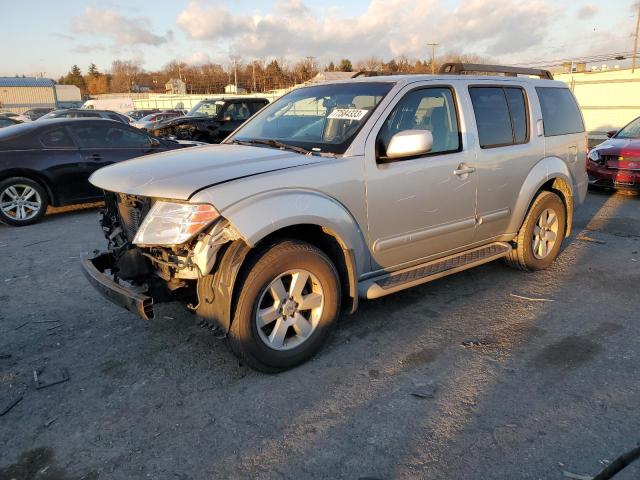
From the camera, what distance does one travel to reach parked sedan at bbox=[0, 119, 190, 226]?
293 inches

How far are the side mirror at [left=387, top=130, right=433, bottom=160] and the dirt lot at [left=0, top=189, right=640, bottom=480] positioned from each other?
4.61 feet

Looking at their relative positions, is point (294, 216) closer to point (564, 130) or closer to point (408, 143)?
point (408, 143)

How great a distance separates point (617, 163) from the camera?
932 centimetres

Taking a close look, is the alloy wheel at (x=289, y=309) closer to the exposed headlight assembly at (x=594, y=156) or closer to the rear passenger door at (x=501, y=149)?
the rear passenger door at (x=501, y=149)

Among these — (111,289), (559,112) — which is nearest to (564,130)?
(559,112)

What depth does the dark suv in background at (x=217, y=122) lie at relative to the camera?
15.2 meters

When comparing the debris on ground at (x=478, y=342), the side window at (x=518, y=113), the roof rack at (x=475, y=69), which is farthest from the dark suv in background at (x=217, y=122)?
the debris on ground at (x=478, y=342)

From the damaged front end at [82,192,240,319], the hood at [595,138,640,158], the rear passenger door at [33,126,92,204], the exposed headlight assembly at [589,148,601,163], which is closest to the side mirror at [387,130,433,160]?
the damaged front end at [82,192,240,319]

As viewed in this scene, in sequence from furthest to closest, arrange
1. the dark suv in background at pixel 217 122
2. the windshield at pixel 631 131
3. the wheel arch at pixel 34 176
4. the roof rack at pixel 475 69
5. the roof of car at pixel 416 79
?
the dark suv in background at pixel 217 122
the windshield at pixel 631 131
the wheel arch at pixel 34 176
the roof rack at pixel 475 69
the roof of car at pixel 416 79

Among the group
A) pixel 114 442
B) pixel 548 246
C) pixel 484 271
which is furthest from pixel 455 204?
pixel 114 442

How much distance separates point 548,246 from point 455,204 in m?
1.80

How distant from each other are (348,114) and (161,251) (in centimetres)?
177

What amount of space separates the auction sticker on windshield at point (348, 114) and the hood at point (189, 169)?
0.55 m

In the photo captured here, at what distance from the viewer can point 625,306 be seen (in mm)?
4383
